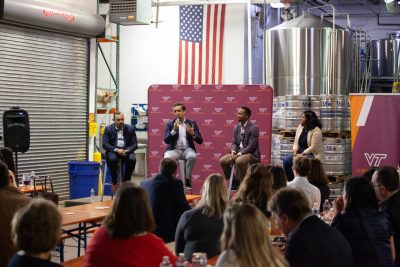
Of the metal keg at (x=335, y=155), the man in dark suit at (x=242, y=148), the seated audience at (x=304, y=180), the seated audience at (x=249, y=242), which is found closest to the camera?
the seated audience at (x=249, y=242)

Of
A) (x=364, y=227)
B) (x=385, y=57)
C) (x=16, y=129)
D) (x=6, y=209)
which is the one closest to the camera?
(x=364, y=227)

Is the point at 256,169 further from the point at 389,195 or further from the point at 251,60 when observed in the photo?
the point at 251,60

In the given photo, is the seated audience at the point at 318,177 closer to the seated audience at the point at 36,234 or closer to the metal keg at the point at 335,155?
the seated audience at the point at 36,234

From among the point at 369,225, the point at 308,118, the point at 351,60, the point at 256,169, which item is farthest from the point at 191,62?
the point at 369,225

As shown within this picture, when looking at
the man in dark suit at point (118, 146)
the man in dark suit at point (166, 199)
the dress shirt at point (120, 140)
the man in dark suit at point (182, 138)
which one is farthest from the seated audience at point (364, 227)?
the dress shirt at point (120, 140)

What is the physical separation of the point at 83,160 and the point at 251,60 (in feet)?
17.5

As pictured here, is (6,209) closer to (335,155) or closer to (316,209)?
(316,209)

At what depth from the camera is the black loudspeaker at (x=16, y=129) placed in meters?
10.9

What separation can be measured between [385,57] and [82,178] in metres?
9.07

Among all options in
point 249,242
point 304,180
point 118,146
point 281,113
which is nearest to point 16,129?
point 118,146

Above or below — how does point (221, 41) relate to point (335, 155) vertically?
above

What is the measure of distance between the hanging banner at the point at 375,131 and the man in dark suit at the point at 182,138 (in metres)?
2.82

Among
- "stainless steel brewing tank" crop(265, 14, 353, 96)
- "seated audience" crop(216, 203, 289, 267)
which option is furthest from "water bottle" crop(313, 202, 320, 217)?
"stainless steel brewing tank" crop(265, 14, 353, 96)

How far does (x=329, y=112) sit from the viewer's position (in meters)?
13.8
